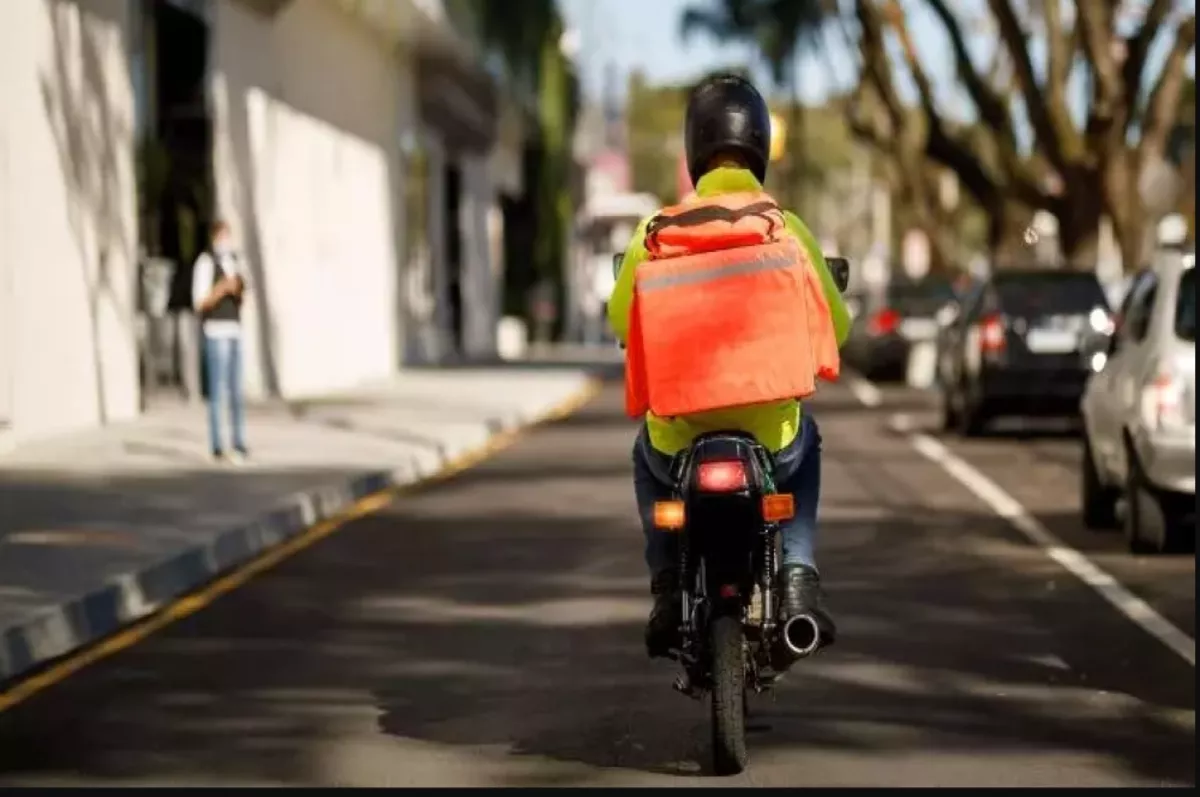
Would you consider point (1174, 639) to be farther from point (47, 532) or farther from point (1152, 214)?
point (1152, 214)

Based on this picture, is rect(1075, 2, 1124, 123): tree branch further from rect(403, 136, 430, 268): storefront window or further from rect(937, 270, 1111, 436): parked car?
rect(403, 136, 430, 268): storefront window

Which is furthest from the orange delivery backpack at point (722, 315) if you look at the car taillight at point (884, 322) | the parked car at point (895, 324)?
the car taillight at point (884, 322)

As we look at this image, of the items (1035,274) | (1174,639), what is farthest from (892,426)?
(1174,639)

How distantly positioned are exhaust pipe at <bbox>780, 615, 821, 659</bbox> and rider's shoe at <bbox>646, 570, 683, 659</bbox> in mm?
324

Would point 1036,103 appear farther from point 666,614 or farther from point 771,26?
point 666,614

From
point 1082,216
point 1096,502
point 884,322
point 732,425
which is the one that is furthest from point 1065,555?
point 884,322

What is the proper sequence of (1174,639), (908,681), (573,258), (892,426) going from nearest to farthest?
1. (908,681)
2. (1174,639)
3. (892,426)
4. (573,258)

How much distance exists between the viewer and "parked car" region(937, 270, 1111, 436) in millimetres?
26281

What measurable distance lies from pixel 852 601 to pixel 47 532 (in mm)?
4666

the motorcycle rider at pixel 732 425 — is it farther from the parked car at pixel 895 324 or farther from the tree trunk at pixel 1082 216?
the parked car at pixel 895 324

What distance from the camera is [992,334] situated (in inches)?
1049

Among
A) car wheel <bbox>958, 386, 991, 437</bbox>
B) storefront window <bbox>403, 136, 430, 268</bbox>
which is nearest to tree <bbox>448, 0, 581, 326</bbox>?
storefront window <bbox>403, 136, 430, 268</bbox>

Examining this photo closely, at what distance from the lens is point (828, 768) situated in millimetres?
8688

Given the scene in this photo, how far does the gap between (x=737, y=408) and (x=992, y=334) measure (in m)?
18.4
